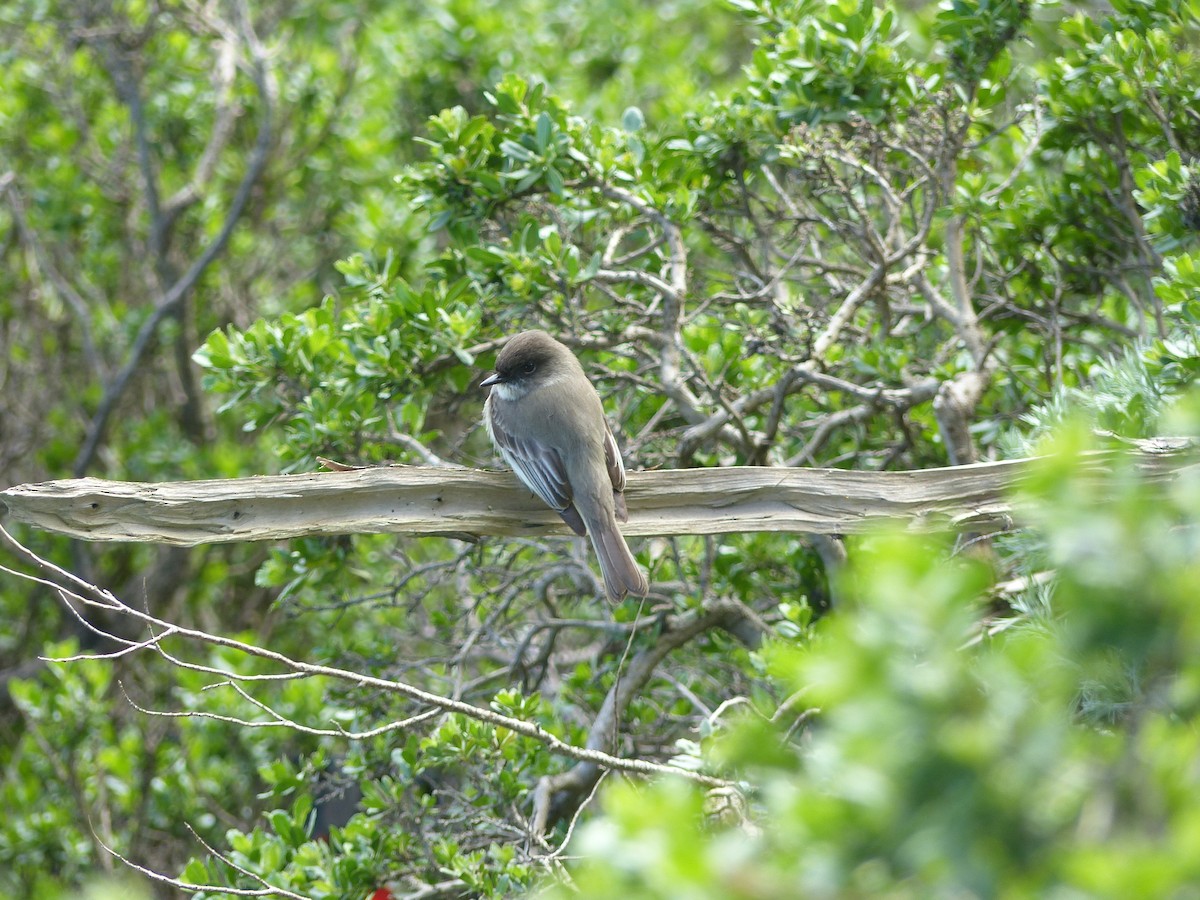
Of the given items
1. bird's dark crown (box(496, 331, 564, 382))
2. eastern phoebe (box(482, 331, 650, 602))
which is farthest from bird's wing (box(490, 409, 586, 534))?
bird's dark crown (box(496, 331, 564, 382))

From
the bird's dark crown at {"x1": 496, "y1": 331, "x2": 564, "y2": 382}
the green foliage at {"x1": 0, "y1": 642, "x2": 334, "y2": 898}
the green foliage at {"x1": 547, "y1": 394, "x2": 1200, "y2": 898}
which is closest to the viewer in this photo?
the green foliage at {"x1": 547, "y1": 394, "x2": 1200, "y2": 898}

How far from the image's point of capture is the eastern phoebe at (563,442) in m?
3.76

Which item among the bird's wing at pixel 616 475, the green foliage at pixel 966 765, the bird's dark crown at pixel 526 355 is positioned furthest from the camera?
the bird's dark crown at pixel 526 355

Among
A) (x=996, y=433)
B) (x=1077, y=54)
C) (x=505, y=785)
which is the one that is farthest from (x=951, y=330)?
(x=505, y=785)

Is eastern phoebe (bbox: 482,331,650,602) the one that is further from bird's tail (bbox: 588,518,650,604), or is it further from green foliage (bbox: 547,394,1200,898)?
green foliage (bbox: 547,394,1200,898)

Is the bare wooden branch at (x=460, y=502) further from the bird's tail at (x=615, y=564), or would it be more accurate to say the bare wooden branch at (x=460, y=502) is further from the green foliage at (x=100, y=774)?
the green foliage at (x=100, y=774)

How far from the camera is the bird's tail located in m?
3.75

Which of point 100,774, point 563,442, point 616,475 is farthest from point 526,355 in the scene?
point 100,774

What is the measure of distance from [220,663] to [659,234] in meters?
2.98

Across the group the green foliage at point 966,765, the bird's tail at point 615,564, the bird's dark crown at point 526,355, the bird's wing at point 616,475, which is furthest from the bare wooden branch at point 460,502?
the green foliage at point 966,765

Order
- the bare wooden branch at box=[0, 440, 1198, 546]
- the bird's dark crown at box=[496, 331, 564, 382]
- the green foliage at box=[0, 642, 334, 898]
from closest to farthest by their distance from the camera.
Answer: the bare wooden branch at box=[0, 440, 1198, 546] → the bird's dark crown at box=[496, 331, 564, 382] → the green foliage at box=[0, 642, 334, 898]

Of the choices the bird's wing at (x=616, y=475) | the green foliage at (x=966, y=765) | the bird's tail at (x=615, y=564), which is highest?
the green foliage at (x=966, y=765)

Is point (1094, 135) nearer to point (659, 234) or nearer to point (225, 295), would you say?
point (659, 234)

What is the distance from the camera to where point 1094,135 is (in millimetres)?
4363
